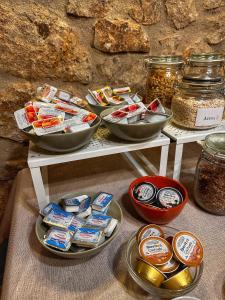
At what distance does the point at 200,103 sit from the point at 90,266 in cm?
46

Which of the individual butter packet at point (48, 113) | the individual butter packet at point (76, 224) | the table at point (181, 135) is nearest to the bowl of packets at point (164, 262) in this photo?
the individual butter packet at point (76, 224)

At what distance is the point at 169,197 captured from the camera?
0.57m

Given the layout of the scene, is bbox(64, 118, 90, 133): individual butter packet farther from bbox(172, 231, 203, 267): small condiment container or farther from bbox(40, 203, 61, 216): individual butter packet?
bbox(172, 231, 203, 267): small condiment container

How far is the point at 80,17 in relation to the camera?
737 mm

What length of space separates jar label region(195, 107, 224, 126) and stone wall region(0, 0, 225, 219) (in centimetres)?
33

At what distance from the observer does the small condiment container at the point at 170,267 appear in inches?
16.7

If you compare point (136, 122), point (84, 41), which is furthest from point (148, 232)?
point (84, 41)

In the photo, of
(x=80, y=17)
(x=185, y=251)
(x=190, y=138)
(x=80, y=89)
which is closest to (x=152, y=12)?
(x=80, y=17)

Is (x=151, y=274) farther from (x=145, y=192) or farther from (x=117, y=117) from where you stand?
(x=117, y=117)

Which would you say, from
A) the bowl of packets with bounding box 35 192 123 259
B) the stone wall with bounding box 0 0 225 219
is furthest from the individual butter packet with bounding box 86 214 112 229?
the stone wall with bounding box 0 0 225 219

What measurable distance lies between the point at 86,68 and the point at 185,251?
626mm

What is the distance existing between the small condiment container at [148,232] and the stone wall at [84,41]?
53 centimetres

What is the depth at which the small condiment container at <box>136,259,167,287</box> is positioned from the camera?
0.41 metres

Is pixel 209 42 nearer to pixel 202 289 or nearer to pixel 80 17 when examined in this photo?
pixel 80 17
